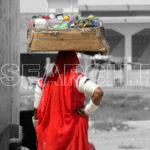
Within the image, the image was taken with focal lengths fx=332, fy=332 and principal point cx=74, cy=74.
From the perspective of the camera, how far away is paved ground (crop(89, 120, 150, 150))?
6.43 m

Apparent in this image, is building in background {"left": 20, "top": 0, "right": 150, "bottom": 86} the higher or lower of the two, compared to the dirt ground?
higher

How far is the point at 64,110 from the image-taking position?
9.77 ft

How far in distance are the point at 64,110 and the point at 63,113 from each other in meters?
0.03

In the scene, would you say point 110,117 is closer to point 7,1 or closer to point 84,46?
point 7,1

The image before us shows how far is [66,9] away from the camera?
2430cm

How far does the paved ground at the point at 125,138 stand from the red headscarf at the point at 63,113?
341 cm

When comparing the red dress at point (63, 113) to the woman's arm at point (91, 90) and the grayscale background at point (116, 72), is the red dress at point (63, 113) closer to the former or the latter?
the woman's arm at point (91, 90)

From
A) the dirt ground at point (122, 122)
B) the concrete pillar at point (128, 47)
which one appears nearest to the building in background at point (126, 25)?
→ the concrete pillar at point (128, 47)

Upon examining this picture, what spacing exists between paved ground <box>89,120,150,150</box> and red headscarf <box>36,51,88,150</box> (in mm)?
3407

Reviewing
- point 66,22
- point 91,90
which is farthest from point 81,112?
point 66,22

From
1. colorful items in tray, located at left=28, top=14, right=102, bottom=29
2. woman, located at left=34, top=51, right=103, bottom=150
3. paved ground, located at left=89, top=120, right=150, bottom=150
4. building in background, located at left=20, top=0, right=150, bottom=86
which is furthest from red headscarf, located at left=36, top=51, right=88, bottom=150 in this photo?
building in background, located at left=20, top=0, right=150, bottom=86

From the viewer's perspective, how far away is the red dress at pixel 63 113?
298cm

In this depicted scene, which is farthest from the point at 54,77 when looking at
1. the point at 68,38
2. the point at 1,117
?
the point at 1,117

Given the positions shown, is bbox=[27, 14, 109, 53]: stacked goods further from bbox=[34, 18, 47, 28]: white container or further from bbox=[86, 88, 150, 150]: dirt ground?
bbox=[86, 88, 150, 150]: dirt ground
